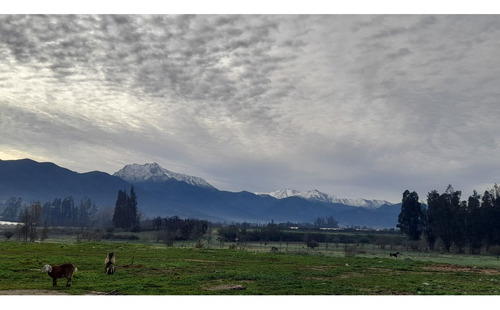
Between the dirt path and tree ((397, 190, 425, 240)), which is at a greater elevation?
tree ((397, 190, 425, 240))

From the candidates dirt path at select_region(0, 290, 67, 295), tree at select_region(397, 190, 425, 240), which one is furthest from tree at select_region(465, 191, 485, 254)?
dirt path at select_region(0, 290, 67, 295)

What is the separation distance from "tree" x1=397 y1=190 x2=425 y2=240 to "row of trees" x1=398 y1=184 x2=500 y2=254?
1.18 feet

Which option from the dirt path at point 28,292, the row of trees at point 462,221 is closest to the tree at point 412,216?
the row of trees at point 462,221

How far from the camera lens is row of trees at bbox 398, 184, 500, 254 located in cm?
11300

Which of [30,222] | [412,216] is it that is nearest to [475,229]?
[412,216]

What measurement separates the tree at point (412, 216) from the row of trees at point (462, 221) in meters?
0.36

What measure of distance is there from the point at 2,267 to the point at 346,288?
1180 inches

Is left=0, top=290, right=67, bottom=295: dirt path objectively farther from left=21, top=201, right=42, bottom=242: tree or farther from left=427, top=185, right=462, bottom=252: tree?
left=427, top=185, right=462, bottom=252: tree

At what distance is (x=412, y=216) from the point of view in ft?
444

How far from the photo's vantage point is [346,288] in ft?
90.1

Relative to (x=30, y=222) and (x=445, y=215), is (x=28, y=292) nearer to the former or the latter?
(x=30, y=222)

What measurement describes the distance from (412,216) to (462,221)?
2015 cm

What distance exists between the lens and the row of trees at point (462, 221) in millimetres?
113000

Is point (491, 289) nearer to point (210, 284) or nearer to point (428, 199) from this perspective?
point (210, 284)
